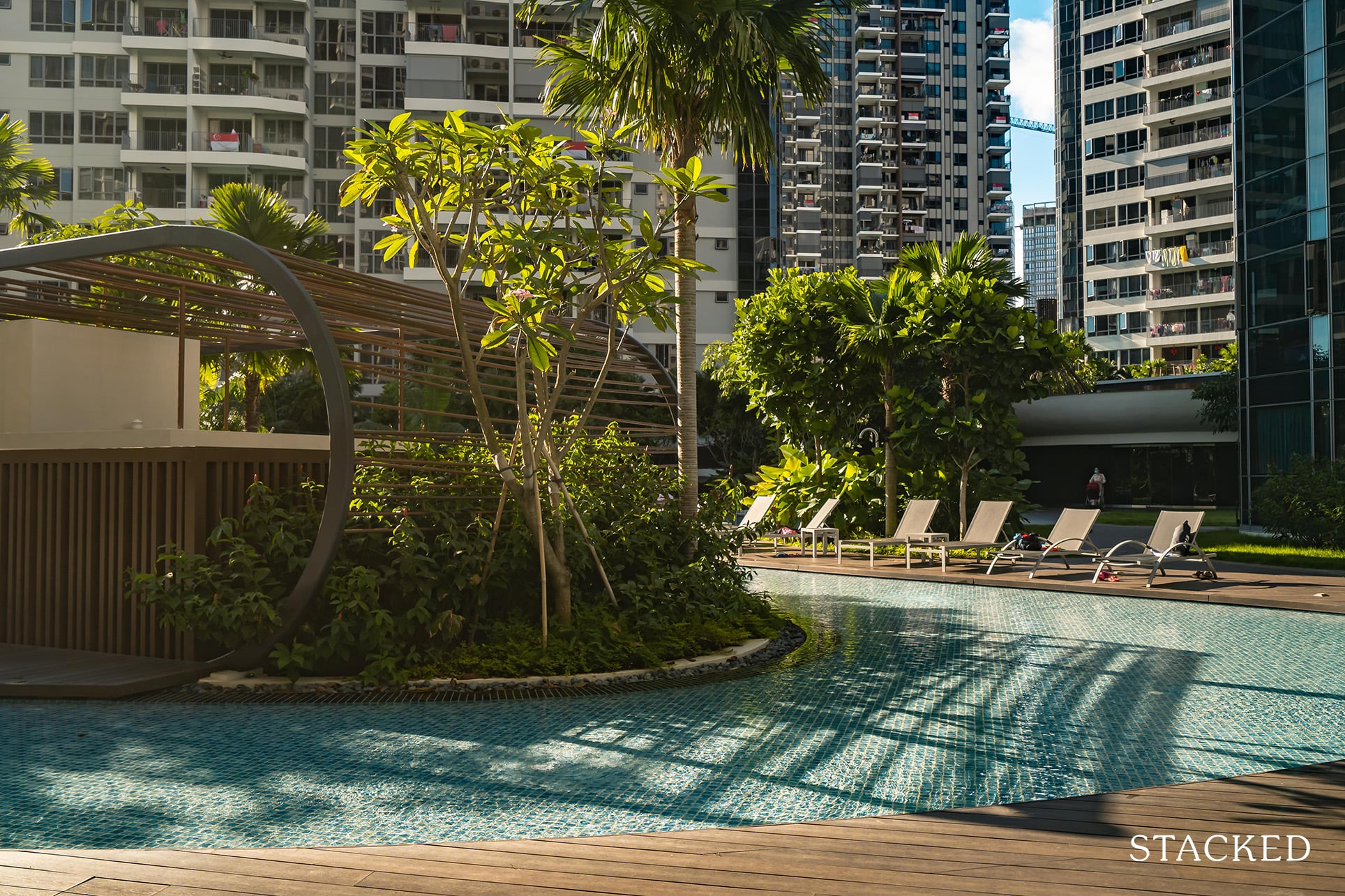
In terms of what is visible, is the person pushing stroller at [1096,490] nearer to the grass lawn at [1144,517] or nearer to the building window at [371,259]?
the grass lawn at [1144,517]

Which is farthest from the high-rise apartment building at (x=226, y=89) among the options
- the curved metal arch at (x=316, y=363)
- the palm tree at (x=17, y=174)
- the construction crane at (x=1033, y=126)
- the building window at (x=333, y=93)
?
the construction crane at (x=1033, y=126)

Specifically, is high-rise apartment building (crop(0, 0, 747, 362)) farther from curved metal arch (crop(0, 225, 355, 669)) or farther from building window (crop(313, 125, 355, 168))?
curved metal arch (crop(0, 225, 355, 669))

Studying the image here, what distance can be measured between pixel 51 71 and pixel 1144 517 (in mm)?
50238

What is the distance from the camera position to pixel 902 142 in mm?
98562

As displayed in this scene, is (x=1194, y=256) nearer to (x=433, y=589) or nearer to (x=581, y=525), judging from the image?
(x=581, y=525)

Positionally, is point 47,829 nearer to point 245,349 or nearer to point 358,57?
point 245,349

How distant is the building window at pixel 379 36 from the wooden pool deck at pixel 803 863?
51920 mm

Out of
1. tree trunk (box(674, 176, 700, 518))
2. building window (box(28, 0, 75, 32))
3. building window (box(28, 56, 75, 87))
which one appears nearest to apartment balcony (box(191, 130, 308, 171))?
building window (box(28, 56, 75, 87))

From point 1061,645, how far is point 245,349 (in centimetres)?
934

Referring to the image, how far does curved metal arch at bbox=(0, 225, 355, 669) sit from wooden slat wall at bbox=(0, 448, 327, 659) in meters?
0.99

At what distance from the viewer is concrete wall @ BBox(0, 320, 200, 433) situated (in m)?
8.66

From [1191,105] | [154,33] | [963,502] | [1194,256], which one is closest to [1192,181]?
[1194,256]

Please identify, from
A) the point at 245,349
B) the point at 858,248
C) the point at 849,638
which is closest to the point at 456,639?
the point at 849,638

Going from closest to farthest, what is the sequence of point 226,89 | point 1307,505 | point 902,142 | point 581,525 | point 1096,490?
point 581,525, point 1307,505, point 1096,490, point 226,89, point 902,142
